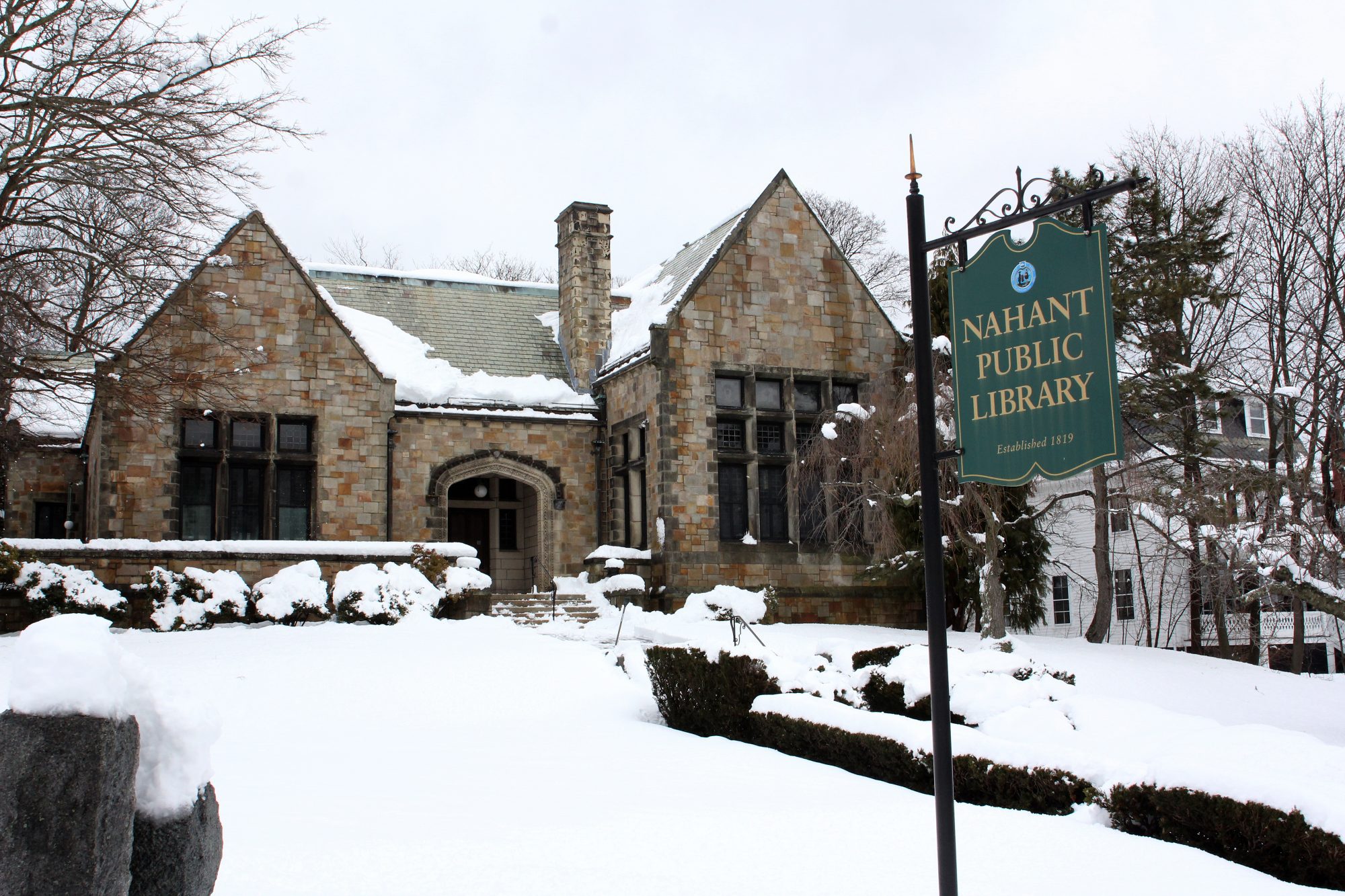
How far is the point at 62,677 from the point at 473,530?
24027mm

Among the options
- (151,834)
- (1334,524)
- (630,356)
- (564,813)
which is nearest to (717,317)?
(630,356)

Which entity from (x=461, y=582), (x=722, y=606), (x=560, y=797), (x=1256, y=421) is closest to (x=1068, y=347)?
(x=560, y=797)

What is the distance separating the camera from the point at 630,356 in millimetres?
24141

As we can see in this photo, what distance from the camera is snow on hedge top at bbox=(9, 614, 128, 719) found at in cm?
376

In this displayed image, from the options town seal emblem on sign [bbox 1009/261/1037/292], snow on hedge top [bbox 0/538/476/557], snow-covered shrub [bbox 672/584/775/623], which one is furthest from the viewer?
snow-covered shrub [bbox 672/584/775/623]

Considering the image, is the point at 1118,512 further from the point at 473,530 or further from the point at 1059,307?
the point at 1059,307

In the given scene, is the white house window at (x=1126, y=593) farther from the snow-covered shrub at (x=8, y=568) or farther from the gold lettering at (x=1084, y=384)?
the gold lettering at (x=1084, y=384)

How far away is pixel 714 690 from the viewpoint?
12.2 metres

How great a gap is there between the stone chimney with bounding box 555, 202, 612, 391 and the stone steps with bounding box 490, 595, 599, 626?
5.79 meters

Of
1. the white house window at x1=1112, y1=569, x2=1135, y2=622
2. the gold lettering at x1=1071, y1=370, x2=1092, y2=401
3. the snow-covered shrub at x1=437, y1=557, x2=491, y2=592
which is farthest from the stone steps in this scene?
the gold lettering at x1=1071, y1=370, x2=1092, y2=401

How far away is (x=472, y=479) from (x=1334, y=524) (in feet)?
61.9

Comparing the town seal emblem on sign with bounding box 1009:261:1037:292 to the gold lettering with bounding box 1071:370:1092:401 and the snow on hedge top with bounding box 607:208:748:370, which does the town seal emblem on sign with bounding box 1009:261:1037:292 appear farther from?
the snow on hedge top with bounding box 607:208:748:370

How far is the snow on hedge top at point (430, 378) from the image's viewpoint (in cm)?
2423

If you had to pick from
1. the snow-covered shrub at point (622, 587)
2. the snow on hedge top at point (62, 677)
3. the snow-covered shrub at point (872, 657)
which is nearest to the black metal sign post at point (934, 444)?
the snow on hedge top at point (62, 677)
